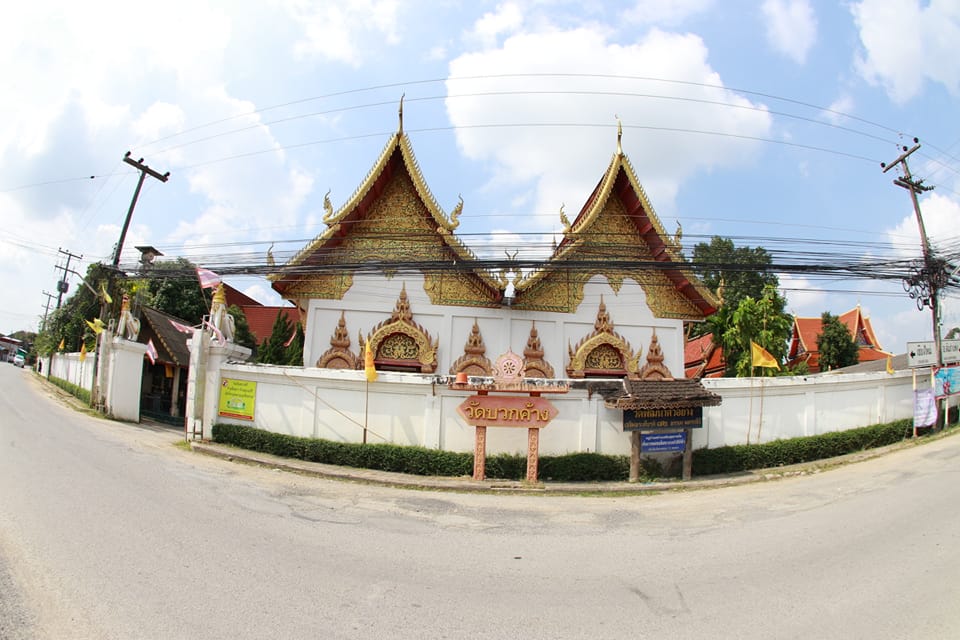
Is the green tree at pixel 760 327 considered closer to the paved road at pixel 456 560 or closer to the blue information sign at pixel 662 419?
the blue information sign at pixel 662 419

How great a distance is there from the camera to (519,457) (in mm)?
10273

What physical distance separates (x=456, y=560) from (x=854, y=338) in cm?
3092

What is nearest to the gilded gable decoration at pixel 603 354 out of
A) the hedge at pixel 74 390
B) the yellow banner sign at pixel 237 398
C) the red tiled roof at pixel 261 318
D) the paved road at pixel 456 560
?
the paved road at pixel 456 560

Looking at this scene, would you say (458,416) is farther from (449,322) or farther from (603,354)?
(603,354)

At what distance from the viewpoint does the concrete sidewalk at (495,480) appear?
9.52 metres

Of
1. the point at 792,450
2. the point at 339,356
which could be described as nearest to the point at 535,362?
the point at 339,356

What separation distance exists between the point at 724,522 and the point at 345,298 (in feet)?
34.0

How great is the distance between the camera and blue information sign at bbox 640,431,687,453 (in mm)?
10273

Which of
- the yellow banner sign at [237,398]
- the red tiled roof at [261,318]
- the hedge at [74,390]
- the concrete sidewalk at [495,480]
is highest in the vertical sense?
the red tiled roof at [261,318]

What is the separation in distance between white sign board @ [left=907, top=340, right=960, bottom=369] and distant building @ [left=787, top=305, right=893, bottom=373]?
13314 millimetres

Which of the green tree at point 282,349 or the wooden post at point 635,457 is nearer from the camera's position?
the wooden post at point 635,457

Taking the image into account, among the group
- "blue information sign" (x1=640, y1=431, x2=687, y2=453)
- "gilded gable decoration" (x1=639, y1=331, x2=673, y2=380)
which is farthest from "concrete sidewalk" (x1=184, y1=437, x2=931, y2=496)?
"gilded gable decoration" (x1=639, y1=331, x2=673, y2=380)

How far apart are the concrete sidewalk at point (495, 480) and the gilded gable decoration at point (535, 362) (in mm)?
4298

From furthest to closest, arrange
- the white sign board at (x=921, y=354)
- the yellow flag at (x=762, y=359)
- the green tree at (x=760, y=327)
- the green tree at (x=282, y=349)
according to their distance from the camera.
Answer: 1. the green tree at (x=760, y=327)
2. the green tree at (x=282, y=349)
3. the white sign board at (x=921, y=354)
4. the yellow flag at (x=762, y=359)
